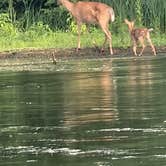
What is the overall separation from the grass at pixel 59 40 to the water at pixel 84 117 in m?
8.31

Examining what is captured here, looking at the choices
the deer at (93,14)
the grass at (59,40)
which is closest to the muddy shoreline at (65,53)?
the grass at (59,40)

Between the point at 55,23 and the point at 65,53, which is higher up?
the point at 55,23

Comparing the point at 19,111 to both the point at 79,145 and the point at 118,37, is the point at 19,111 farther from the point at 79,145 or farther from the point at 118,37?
the point at 118,37

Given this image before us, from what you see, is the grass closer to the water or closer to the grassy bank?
the grassy bank

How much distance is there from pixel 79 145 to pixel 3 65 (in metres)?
15.2

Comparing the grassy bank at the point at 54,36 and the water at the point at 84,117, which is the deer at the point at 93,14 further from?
the water at the point at 84,117

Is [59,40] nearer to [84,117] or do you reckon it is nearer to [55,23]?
[55,23]

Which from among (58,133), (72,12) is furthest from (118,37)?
(58,133)

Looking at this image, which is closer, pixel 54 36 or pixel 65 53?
pixel 65 53

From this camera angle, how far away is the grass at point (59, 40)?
30266 millimetres

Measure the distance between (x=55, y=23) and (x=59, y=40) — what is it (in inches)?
161

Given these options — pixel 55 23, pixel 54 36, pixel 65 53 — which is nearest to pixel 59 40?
pixel 54 36

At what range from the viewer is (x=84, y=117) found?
12.6m

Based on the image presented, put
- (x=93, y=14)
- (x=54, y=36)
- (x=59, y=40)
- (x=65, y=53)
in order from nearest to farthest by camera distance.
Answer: (x=65, y=53) < (x=59, y=40) < (x=93, y=14) < (x=54, y=36)
